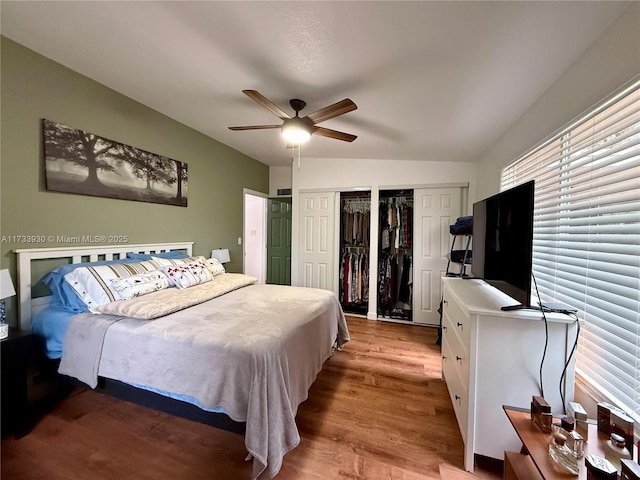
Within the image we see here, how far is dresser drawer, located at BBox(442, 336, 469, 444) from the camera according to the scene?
1452 mm

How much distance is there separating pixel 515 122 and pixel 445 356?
2087 mm

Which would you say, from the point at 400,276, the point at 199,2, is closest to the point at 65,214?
the point at 199,2

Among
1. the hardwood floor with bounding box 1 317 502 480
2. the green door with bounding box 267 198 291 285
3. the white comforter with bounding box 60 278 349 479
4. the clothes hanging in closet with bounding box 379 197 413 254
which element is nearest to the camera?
the white comforter with bounding box 60 278 349 479

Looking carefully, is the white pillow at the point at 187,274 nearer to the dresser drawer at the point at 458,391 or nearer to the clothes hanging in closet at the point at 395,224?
the dresser drawer at the point at 458,391

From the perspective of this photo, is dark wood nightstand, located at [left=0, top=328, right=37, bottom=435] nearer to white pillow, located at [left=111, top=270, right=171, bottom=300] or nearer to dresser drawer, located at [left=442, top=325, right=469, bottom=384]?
white pillow, located at [left=111, top=270, right=171, bottom=300]

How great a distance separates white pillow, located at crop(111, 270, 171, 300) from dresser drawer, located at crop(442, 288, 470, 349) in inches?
90.9

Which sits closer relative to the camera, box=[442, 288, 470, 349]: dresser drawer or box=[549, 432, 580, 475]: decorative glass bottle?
box=[549, 432, 580, 475]: decorative glass bottle

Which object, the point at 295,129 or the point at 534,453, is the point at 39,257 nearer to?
the point at 295,129

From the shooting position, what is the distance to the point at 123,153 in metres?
2.41

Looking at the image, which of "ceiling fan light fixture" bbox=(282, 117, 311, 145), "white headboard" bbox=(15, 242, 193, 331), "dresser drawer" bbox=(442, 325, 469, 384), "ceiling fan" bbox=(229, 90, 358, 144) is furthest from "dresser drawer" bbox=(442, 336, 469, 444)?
"white headboard" bbox=(15, 242, 193, 331)

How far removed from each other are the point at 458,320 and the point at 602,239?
0.85 metres

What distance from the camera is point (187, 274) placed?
239 centimetres

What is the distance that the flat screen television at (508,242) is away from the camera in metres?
1.30

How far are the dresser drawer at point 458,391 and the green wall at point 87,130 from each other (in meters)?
3.04
